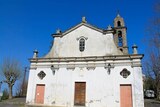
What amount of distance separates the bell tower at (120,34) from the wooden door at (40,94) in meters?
12.0

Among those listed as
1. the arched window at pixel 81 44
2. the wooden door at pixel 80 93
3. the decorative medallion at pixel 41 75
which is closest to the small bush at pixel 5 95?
the decorative medallion at pixel 41 75

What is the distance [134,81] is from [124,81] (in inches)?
36.5

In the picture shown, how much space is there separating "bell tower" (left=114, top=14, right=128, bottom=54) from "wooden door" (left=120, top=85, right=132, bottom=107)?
7805 millimetres

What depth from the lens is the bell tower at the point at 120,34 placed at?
22062 mm

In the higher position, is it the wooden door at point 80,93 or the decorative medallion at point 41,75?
the decorative medallion at point 41,75

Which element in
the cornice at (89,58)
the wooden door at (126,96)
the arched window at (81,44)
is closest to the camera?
the wooden door at (126,96)

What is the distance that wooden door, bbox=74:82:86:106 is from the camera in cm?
1566

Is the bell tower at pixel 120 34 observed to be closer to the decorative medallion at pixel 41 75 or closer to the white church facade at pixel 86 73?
A: the white church facade at pixel 86 73

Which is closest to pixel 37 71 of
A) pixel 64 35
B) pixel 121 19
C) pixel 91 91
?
pixel 64 35

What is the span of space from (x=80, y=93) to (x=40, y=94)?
457cm

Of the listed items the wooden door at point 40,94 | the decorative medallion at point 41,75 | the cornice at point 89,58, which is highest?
the cornice at point 89,58

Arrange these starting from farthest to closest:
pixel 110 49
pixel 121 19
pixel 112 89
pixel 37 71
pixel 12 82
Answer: pixel 12 82 < pixel 121 19 < pixel 37 71 < pixel 110 49 < pixel 112 89

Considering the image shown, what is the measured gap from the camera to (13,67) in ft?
90.4

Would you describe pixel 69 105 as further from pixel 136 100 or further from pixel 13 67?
pixel 13 67
